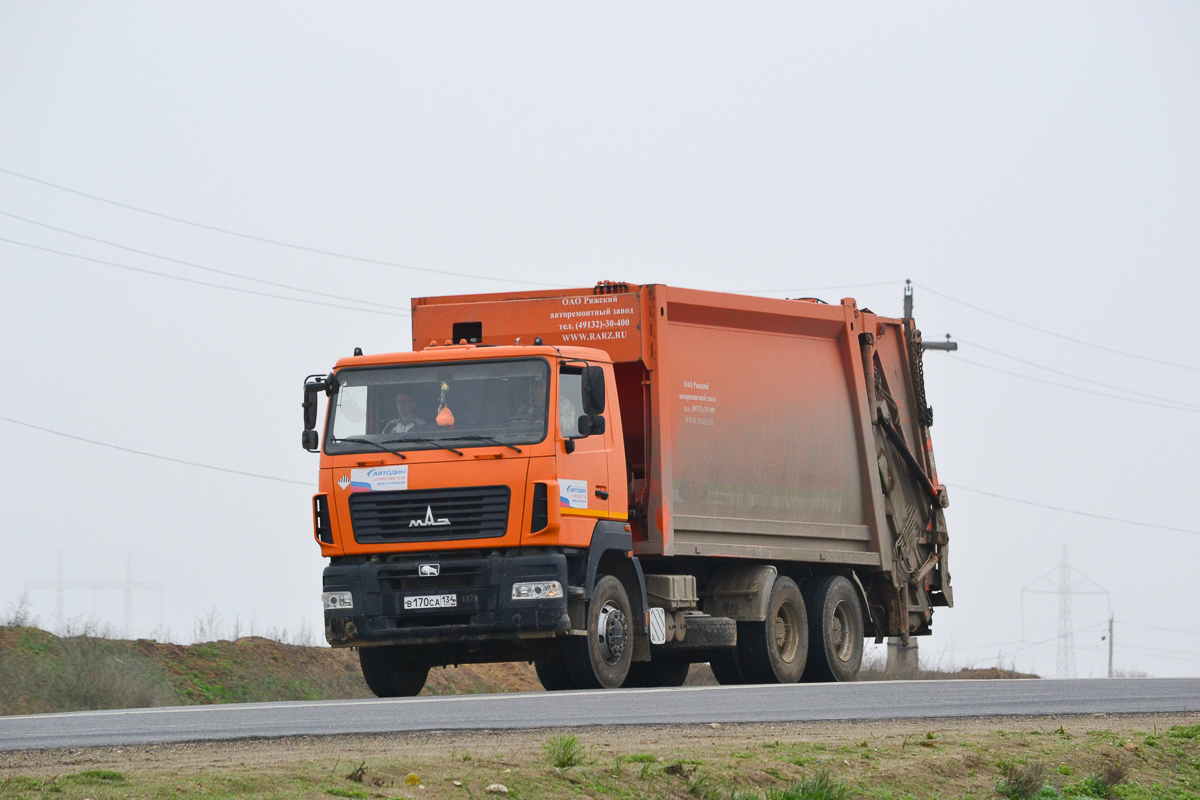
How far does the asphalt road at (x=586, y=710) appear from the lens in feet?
31.3

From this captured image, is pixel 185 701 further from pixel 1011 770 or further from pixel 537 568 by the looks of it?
pixel 1011 770

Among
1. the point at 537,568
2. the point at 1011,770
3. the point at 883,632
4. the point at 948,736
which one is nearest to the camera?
the point at 1011,770

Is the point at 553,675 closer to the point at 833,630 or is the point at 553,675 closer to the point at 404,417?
the point at 404,417

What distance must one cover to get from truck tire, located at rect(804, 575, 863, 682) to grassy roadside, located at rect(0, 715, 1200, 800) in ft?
23.5

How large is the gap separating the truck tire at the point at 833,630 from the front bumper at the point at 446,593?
4.66 meters

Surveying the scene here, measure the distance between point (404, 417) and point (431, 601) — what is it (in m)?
1.60

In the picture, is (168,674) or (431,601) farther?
(168,674)

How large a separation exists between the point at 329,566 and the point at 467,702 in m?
2.92

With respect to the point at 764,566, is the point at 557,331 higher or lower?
higher

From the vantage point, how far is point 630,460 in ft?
51.9

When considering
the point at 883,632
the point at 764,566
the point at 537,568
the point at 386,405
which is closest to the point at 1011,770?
the point at 537,568

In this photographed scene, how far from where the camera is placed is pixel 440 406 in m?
14.3

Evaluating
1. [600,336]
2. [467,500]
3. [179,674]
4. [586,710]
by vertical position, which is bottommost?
[179,674]

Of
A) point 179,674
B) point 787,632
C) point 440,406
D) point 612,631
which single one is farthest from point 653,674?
point 179,674
